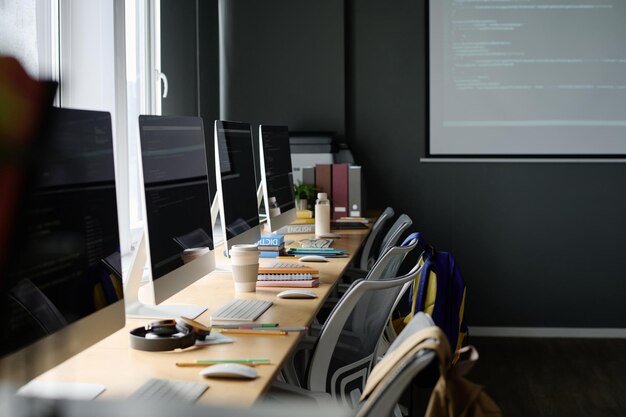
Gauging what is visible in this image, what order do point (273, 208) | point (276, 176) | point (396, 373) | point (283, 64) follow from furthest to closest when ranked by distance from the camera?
point (283, 64)
point (276, 176)
point (273, 208)
point (396, 373)

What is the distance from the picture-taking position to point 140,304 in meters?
2.06

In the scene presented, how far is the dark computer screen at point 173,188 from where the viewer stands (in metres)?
1.76

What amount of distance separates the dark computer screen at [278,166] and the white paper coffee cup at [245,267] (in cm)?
100

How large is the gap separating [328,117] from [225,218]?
2697 mm

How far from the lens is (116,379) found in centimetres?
138

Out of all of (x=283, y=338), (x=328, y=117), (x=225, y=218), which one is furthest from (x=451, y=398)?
(x=328, y=117)

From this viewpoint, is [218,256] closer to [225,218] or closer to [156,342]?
[225,218]

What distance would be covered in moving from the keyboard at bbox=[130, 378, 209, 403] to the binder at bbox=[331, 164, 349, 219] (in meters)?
3.31

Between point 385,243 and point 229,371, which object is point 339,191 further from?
point 229,371

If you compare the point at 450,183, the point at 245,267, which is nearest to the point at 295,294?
the point at 245,267

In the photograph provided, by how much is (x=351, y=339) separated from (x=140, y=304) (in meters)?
0.61

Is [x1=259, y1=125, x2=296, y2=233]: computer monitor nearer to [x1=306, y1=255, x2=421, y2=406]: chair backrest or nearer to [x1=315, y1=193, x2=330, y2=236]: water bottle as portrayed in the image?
[x1=315, y1=193, x2=330, y2=236]: water bottle

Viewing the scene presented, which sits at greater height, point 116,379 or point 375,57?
point 375,57

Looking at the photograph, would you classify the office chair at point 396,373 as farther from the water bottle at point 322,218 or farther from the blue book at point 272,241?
the water bottle at point 322,218
